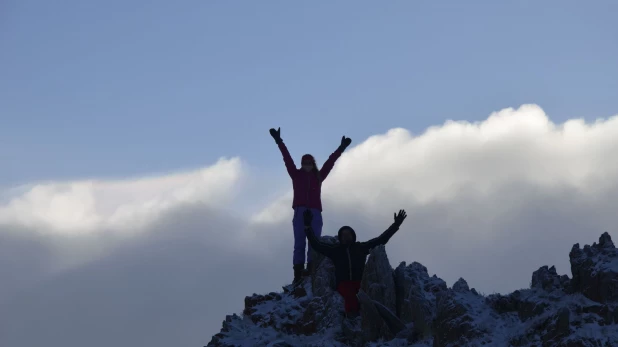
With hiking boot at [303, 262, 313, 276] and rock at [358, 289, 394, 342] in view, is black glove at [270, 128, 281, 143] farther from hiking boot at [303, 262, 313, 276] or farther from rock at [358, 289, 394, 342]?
rock at [358, 289, 394, 342]

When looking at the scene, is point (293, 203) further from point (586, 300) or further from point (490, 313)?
point (586, 300)

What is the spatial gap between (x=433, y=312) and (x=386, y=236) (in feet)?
10.5

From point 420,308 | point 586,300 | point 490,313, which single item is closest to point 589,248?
point 586,300

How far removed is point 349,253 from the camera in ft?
78.0

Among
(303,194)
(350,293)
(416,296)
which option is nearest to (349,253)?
(350,293)

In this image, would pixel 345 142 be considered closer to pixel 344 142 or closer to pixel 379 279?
pixel 344 142

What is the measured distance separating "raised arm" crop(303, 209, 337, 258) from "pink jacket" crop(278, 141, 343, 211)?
1737 millimetres

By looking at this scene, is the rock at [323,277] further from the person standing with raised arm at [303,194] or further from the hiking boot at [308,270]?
the person standing with raised arm at [303,194]

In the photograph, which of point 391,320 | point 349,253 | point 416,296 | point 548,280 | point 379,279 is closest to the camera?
point 548,280

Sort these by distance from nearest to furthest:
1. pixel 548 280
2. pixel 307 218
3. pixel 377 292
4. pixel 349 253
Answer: pixel 548 280
pixel 377 292
pixel 349 253
pixel 307 218

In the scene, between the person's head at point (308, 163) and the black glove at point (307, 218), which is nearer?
the black glove at point (307, 218)

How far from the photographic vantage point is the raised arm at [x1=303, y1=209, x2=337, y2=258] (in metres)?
24.0

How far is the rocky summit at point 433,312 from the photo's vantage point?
17656 mm

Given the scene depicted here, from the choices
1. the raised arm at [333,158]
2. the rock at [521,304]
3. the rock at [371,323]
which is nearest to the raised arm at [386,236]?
the rock at [371,323]
